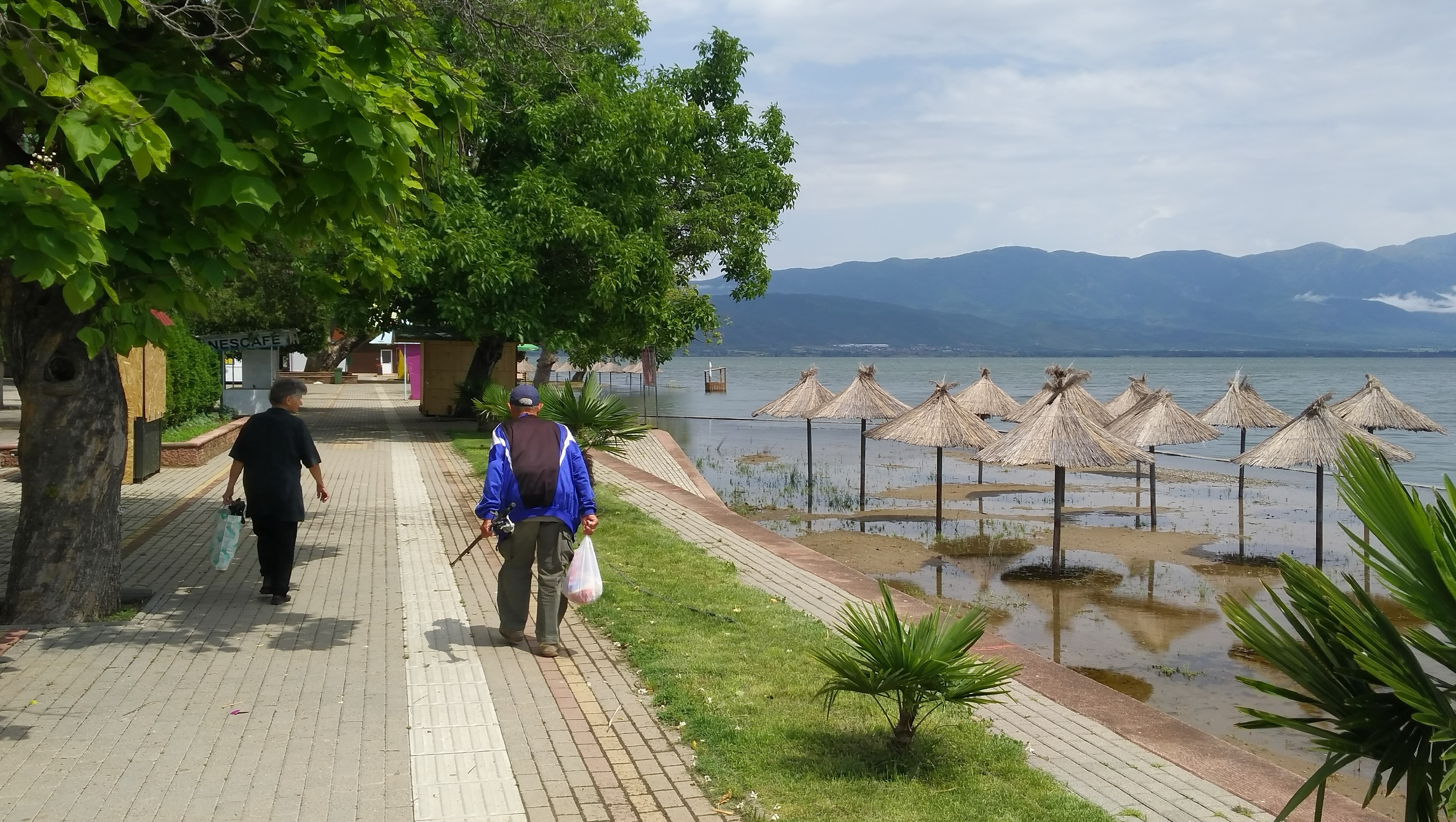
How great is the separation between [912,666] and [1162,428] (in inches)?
825

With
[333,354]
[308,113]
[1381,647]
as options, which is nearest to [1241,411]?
[308,113]

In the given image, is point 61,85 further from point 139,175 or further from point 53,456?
point 53,456

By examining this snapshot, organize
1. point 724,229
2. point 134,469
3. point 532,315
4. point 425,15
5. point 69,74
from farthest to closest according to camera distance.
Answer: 1. point 724,229
2. point 532,315
3. point 134,469
4. point 425,15
5. point 69,74

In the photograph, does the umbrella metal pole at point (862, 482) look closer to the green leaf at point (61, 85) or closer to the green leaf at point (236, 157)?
the green leaf at point (236, 157)

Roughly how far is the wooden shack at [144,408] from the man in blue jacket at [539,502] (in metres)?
9.23

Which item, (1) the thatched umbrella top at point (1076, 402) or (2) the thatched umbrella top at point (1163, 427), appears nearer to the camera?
(1) the thatched umbrella top at point (1076, 402)

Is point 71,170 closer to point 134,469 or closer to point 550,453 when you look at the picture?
point 550,453

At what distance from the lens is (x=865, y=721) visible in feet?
19.2

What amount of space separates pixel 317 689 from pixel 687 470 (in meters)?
17.1

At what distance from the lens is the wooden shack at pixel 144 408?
15.1 meters

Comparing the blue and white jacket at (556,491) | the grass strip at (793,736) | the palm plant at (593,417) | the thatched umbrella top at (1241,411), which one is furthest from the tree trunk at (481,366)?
the blue and white jacket at (556,491)

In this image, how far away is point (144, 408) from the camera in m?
16.2

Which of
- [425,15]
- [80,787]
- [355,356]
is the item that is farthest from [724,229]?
[355,356]

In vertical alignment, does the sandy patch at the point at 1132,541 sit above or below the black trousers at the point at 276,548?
below
